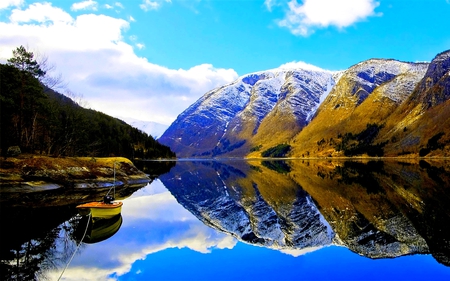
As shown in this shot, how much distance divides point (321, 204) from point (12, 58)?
5093cm

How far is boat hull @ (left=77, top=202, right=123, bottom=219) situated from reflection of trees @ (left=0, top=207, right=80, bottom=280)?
1509 mm

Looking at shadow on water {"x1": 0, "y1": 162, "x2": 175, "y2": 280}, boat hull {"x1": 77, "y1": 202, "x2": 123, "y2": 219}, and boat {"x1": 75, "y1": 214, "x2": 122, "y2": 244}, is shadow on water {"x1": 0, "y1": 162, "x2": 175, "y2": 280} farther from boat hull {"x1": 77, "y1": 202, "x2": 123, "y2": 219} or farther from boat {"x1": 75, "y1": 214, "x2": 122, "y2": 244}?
boat hull {"x1": 77, "y1": 202, "x2": 123, "y2": 219}

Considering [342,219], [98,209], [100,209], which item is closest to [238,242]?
[100,209]

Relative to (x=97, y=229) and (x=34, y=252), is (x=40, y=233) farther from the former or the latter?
(x=34, y=252)

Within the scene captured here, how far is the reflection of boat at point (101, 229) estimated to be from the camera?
21.7 metres

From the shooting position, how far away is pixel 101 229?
24.2 metres

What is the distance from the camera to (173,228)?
26984 millimetres

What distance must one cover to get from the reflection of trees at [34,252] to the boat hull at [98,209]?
1.51 meters

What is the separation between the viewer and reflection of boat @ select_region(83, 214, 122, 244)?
21656 mm

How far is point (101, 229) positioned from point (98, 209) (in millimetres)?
1488

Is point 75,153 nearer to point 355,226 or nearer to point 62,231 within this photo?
point 62,231

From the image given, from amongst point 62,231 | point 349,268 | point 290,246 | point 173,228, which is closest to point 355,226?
point 290,246

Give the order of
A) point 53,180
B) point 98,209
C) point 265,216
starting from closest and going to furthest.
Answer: point 98,209 → point 265,216 → point 53,180

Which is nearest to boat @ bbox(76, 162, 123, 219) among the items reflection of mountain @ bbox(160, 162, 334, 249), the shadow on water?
the shadow on water
